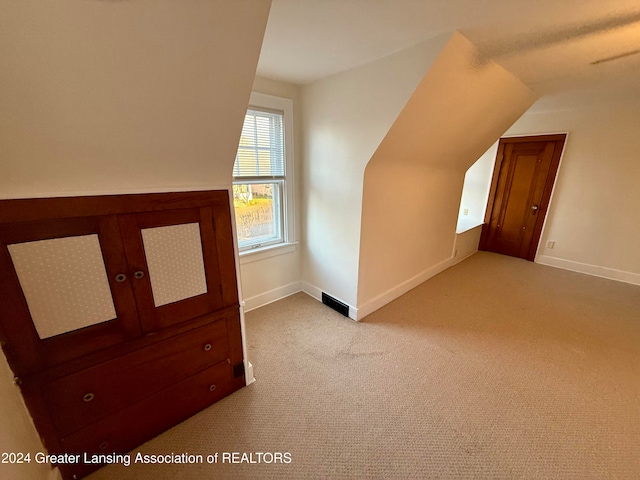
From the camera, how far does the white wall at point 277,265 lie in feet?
7.79

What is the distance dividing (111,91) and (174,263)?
76 cm

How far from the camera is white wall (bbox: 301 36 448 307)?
5.66ft

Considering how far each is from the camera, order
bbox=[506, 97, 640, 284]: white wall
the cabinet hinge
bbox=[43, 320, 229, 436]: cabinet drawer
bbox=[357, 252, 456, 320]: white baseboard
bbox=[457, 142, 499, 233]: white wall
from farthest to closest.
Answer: bbox=[457, 142, 499, 233]: white wall, bbox=[506, 97, 640, 284]: white wall, bbox=[357, 252, 456, 320]: white baseboard, the cabinet hinge, bbox=[43, 320, 229, 436]: cabinet drawer

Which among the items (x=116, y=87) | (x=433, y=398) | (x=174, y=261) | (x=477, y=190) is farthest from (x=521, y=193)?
(x=116, y=87)

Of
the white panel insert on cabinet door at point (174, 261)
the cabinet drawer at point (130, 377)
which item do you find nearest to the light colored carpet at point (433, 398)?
the cabinet drawer at point (130, 377)

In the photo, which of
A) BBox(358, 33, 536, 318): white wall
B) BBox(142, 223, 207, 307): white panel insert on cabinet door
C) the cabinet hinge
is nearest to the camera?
BBox(142, 223, 207, 307): white panel insert on cabinet door

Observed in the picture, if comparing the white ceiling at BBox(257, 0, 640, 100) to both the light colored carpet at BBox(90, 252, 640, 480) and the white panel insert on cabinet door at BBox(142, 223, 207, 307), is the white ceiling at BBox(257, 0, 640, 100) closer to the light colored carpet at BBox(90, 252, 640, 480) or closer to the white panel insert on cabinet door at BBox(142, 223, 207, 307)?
the white panel insert on cabinet door at BBox(142, 223, 207, 307)

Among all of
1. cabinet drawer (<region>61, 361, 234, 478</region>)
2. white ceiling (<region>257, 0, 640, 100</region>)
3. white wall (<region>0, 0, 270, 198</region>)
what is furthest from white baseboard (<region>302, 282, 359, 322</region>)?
white ceiling (<region>257, 0, 640, 100</region>)

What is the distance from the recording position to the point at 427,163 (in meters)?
2.64

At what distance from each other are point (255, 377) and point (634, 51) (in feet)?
10.7

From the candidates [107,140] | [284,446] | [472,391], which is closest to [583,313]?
[472,391]

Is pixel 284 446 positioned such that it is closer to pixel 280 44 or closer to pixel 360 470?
pixel 360 470

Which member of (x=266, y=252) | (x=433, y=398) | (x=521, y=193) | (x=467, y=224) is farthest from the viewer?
(x=467, y=224)

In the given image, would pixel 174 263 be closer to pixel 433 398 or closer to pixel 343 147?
pixel 343 147
